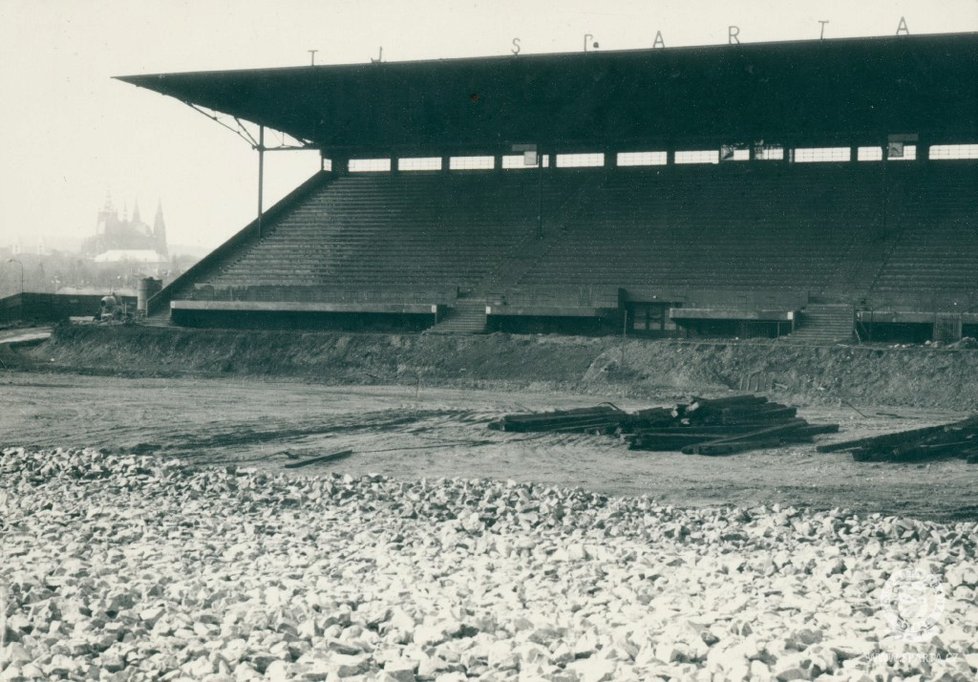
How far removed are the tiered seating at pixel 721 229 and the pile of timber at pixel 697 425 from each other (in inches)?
583

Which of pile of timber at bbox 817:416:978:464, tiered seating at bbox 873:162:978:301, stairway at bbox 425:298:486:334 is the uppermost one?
tiered seating at bbox 873:162:978:301

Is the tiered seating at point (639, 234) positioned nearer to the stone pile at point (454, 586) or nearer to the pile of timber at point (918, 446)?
the pile of timber at point (918, 446)

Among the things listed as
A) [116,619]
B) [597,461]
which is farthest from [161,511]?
[597,461]

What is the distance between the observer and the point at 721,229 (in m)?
37.8

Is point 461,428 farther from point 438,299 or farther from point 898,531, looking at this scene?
point 438,299

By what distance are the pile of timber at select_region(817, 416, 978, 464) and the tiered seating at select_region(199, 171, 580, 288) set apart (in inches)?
857

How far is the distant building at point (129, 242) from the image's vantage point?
390 ft

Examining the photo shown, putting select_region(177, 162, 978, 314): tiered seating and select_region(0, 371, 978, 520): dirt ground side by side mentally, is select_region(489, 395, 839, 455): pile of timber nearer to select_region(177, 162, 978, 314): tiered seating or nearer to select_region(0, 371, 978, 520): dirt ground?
select_region(0, 371, 978, 520): dirt ground

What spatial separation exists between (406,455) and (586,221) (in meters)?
24.2

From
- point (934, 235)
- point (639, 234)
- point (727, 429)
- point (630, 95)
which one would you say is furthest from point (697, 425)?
point (630, 95)

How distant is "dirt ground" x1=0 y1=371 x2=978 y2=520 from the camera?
46.8 ft

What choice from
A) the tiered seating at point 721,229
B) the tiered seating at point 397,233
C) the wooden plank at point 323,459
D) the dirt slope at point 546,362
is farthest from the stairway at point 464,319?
the wooden plank at point 323,459

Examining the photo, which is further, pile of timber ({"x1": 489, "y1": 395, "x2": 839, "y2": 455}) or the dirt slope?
the dirt slope

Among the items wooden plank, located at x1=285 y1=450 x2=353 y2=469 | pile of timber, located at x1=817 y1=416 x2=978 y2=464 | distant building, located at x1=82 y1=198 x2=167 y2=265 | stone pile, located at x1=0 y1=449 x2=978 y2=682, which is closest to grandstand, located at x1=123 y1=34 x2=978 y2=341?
pile of timber, located at x1=817 y1=416 x2=978 y2=464
